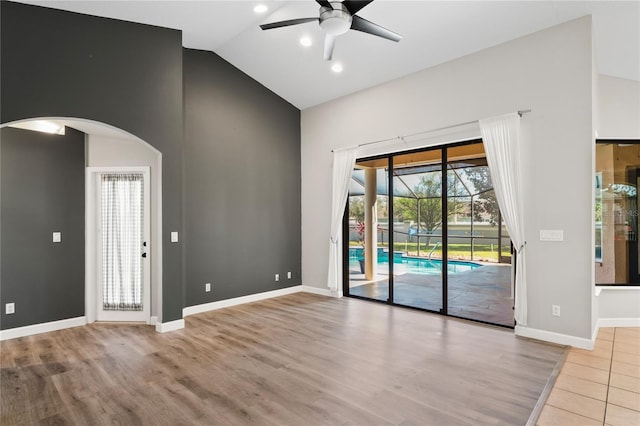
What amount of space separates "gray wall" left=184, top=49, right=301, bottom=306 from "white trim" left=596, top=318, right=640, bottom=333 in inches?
191

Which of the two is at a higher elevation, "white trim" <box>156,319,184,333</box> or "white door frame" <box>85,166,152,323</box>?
"white door frame" <box>85,166,152,323</box>

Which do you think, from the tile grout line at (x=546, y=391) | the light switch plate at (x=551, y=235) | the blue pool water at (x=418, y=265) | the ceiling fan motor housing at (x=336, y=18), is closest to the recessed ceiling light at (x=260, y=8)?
the ceiling fan motor housing at (x=336, y=18)

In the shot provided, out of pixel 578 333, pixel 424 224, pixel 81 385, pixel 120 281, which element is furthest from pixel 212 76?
pixel 578 333

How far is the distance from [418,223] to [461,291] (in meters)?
1.44

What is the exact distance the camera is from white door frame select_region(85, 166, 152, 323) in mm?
4922

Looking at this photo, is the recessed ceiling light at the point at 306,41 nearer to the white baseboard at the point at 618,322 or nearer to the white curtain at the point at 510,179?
the white curtain at the point at 510,179

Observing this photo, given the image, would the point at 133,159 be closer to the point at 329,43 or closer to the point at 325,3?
the point at 329,43

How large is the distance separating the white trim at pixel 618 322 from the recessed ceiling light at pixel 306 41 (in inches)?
219

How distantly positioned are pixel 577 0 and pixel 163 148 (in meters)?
5.11

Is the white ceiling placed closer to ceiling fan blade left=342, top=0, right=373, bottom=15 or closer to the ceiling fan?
the ceiling fan

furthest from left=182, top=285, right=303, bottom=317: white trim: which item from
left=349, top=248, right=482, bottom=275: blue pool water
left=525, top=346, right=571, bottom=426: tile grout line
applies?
left=525, top=346, right=571, bottom=426: tile grout line

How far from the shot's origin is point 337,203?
6.38 metres

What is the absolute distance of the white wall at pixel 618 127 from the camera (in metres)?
4.66

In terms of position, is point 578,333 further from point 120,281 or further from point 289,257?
point 120,281
